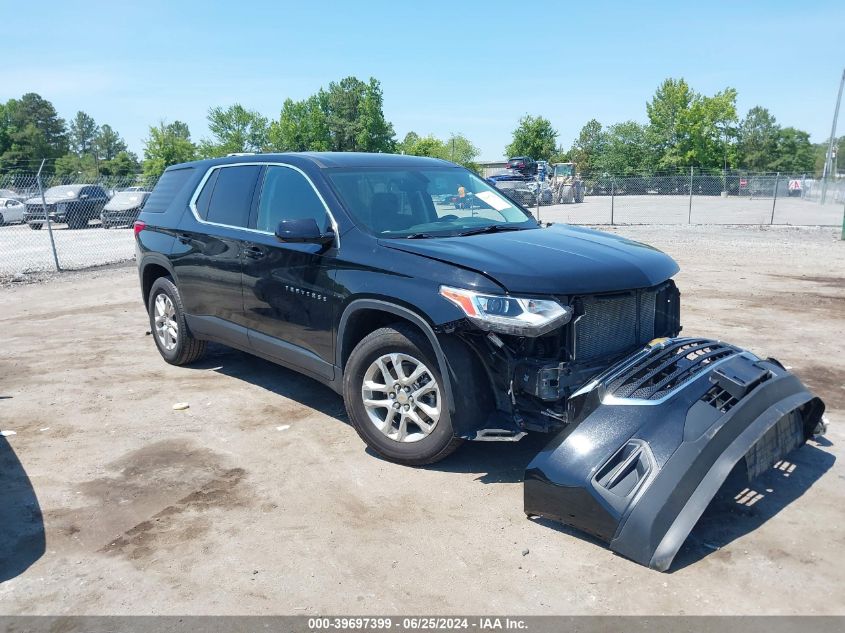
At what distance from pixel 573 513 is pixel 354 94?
276 ft

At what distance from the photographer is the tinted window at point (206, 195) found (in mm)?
5969

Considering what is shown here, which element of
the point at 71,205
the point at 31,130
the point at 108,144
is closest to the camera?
the point at 71,205

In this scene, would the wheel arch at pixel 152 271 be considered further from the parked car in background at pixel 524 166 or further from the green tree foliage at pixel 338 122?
the green tree foliage at pixel 338 122

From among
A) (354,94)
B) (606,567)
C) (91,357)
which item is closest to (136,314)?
(91,357)

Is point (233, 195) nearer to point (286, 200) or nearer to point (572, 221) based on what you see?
point (286, 200)

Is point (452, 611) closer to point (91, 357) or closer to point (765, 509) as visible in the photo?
point (765, 509)

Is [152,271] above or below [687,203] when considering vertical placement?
above

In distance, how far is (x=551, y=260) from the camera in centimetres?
400

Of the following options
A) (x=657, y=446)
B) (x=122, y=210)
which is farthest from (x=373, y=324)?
(x=122, y=210)

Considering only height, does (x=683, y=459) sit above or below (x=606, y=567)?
above

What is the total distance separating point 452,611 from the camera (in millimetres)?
2947

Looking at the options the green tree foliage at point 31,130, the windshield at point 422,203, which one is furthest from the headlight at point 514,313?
the green tree foliage at point 31,130

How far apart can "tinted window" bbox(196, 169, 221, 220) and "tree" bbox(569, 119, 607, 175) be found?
63678 mm

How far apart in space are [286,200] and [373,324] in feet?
4.29
